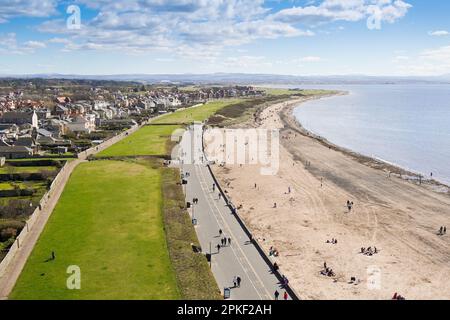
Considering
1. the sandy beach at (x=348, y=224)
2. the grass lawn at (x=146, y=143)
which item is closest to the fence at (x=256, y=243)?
the sandy beach at (x=348, y=224)

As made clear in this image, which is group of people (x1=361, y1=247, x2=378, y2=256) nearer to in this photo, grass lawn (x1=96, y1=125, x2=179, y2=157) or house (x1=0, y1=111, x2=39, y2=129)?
grass lawn (x1=96, y1=125, x2=179, y2=157)

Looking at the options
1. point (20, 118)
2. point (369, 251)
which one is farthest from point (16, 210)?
point (20, 118)

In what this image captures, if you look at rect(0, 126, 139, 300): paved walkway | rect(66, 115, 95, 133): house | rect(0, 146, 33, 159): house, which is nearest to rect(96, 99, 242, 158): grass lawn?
rect(0, 146, 33, 159): house

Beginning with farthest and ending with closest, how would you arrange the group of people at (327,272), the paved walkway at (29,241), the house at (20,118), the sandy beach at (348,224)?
the house at (20,118) < the group of people at (327,272) < the sandy beach at (348,224) < the paved walkway at (29,241)

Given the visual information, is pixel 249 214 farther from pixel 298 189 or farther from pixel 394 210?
pixel 394 210

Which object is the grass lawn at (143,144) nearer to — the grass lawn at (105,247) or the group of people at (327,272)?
the grass lawn at (105,247)
